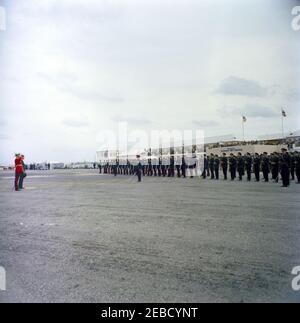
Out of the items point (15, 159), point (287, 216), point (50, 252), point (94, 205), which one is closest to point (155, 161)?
point (15, 159)

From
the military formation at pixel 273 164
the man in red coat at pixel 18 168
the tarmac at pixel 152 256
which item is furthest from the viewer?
the man in red coat at pixel 18 168

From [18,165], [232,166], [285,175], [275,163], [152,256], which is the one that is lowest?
[152,256]

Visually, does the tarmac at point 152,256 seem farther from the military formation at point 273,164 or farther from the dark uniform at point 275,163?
the dark uniform at point 275,163

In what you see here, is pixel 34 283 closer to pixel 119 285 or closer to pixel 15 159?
pixel 119 285

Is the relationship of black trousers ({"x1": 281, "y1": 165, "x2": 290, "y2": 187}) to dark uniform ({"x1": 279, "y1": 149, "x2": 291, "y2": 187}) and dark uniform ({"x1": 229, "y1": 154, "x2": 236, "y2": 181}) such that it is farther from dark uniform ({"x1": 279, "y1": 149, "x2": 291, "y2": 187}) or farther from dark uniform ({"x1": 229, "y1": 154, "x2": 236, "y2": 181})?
dark uniform ({"x1": 229, "y1": 154, "x2": 236, "y2": 181})

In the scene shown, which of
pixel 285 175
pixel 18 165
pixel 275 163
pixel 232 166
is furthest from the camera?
pixel 232 166

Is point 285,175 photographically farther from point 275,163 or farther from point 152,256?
point 152,256

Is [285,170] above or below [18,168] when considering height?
below

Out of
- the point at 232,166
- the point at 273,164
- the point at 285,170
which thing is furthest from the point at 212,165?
the point at 285,170

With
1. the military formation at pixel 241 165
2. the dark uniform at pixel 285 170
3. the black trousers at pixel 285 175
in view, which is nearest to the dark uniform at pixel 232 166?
the military formation at pixel 241 165

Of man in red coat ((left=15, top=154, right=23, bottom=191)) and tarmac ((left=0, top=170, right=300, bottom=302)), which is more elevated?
man in red coat ((left=15, top=154, right=23, bottom=191))

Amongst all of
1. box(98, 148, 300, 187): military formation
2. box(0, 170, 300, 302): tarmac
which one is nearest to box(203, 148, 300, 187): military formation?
box(98, 148, 300, 187): military formation

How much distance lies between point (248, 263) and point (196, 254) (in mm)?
766

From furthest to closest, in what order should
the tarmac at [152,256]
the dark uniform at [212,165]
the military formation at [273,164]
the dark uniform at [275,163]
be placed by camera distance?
the dark uniform at [212,165], the dark uniform at [275,163], the military formation at [273,164], the tarmac at [152,256]
